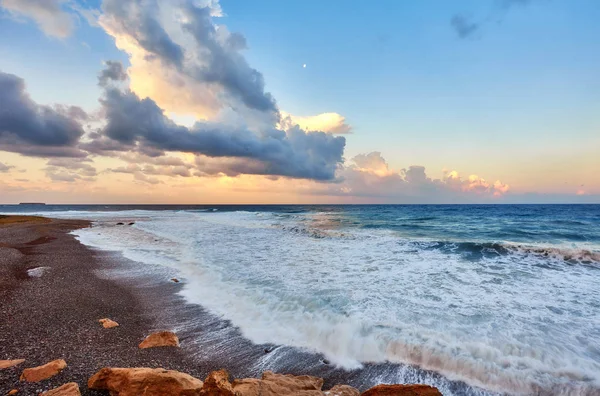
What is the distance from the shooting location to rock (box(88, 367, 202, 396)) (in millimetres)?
3627

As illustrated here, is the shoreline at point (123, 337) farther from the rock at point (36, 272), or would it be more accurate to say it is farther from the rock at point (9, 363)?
the rock at point (36, 272)

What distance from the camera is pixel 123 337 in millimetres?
5863

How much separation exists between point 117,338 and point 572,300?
11.6m

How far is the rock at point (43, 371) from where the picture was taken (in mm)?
4090

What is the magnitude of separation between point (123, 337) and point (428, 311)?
275 inches

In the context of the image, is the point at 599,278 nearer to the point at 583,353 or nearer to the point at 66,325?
the point at 583,353

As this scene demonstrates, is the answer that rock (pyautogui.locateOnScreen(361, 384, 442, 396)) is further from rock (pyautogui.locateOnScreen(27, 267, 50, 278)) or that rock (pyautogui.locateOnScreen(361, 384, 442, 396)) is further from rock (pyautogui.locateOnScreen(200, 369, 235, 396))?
rock (pyautogui.locateOnScreen(27, 267, 50, 278))

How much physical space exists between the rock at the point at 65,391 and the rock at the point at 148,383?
0.24 meters

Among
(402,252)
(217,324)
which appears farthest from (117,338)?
(402,252)

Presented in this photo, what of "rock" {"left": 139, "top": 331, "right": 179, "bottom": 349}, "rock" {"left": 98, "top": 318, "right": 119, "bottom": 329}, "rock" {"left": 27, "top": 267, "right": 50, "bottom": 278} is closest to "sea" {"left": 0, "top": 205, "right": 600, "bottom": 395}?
"rock" {"left": 139, "top": 331, "right": 179, "bottom": 349}

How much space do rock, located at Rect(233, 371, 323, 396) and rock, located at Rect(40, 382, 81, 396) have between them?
1.97m

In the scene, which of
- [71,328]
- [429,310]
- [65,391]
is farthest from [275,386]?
[429,310]

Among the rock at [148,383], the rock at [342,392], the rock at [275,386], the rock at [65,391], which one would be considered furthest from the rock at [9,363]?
the rock at [342,392]

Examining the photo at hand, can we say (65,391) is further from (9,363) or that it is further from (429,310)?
(429,310)
